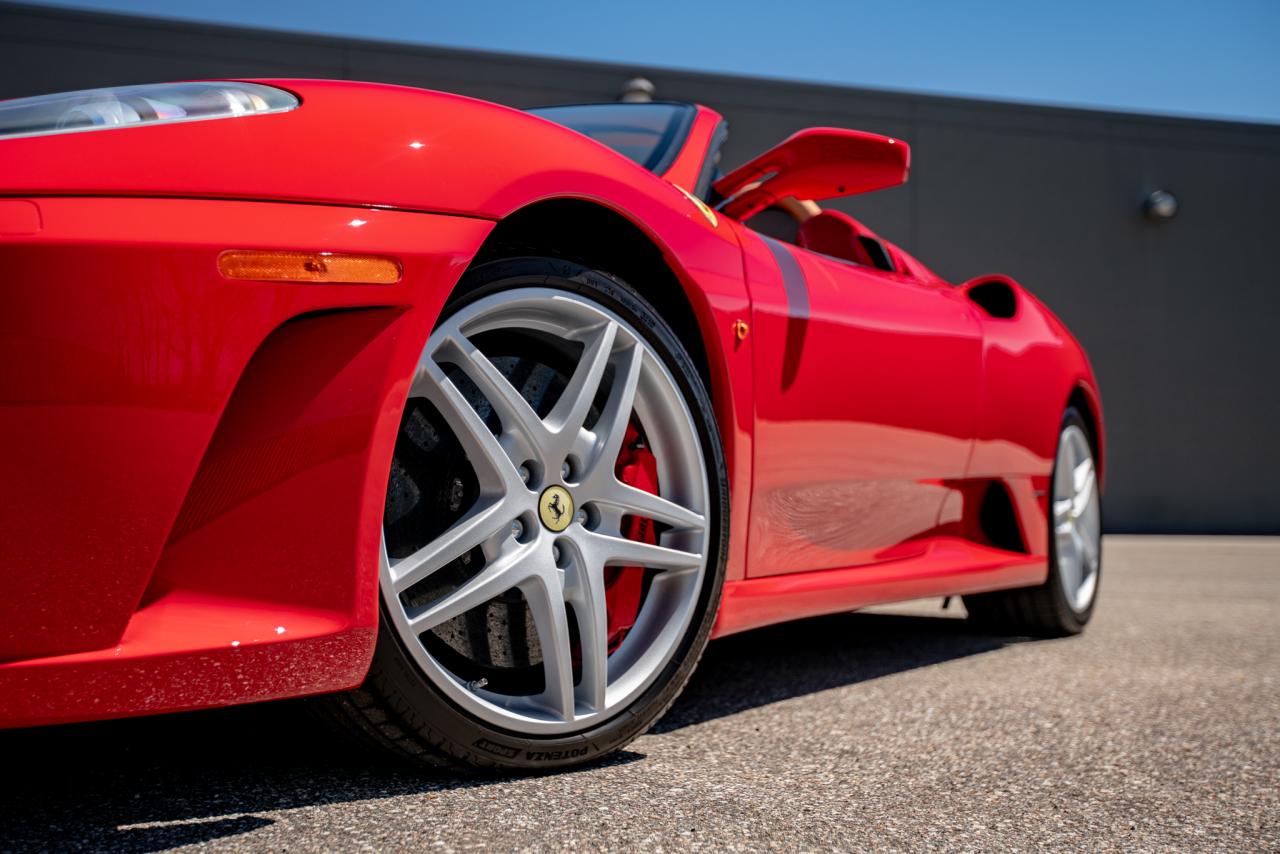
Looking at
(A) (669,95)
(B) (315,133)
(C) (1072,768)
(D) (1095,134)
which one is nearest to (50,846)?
(B) (315,133)

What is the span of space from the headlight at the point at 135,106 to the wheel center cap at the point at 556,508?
623 mm

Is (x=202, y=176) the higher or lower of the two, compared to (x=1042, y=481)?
higher

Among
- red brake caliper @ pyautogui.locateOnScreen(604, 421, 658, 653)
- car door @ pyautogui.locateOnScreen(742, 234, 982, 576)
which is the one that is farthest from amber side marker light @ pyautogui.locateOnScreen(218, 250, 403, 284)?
car door @ pyautogui.locateOnScreen(742, 234, 982, 576)

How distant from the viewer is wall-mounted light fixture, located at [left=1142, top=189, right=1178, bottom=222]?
12336 mm

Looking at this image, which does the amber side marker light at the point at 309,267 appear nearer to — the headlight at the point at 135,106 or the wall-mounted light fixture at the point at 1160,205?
the headlight at the point at 135,106

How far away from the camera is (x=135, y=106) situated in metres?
1.40

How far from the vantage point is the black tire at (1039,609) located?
3600 millimetres

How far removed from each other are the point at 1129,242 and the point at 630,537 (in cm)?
1198

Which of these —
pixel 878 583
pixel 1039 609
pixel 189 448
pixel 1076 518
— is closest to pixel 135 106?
pixel 189 448

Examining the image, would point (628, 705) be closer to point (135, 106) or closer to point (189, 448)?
point (189, 448)

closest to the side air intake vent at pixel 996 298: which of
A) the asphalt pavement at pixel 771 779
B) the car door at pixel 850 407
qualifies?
the car door at pixel 850 407

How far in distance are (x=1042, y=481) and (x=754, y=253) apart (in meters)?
1.62

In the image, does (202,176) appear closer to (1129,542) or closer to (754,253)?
(754,253)

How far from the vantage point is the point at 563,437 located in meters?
1.72
